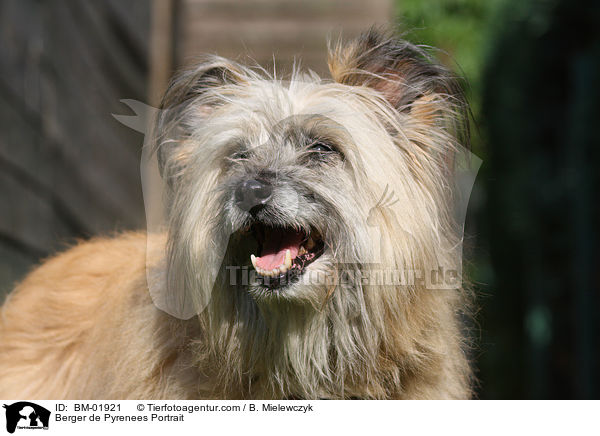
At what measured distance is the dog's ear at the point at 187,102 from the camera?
2293 millimetres

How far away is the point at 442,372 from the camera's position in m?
2.37

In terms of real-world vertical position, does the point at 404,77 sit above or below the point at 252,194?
above

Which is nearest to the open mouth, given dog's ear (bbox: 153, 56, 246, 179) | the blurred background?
dog's ear (bbox: 153, 56, 246, 179)

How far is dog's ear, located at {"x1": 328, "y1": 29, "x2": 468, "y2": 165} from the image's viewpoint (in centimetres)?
223

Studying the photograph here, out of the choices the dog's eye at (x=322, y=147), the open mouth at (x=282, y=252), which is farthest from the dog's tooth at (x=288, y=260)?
the dog's eye at (x=322, y=147)

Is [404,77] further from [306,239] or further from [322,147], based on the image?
[306,239]

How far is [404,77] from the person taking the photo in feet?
7.45

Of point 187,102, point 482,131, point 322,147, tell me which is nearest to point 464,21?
point 482,131

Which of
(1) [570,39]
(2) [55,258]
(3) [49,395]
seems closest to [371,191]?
(3) [49,395]

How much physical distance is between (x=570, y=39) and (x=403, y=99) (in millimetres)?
4106

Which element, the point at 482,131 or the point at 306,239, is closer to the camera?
the point at 306,239

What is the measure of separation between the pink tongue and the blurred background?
212 cm

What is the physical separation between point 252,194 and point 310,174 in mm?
182
